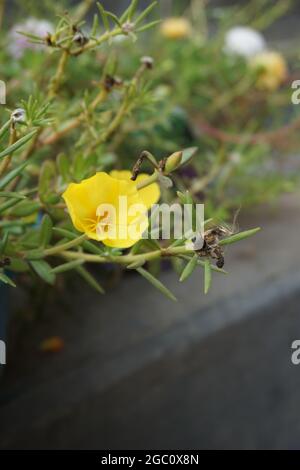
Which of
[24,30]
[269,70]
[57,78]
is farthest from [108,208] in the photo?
[269,70]

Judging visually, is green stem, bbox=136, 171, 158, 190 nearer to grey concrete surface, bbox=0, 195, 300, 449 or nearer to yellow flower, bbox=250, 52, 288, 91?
grey concrete surface, bbox=0, 195, 300, 449

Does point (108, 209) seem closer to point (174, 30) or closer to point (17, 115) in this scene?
point (17, 115)

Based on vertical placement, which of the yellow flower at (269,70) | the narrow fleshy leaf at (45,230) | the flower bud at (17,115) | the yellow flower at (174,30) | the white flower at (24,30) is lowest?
the narrow fleshy leaf at (45,230)

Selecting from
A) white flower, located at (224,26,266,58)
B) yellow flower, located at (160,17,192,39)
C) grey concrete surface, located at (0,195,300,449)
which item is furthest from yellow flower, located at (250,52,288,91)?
grey concrete surface, located at (0,195,300,449)

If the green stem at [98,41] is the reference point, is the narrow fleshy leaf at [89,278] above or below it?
below

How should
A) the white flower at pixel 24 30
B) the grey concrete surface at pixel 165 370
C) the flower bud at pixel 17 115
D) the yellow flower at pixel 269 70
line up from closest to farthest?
the flower bud at pixel 17 115, the grey concrete surface at pixel 165 370, the white flower at pixel 24 30, the yellow flower at pixel 269 70

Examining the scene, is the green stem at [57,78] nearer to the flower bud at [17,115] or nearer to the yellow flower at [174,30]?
the flower bud at [17,115]

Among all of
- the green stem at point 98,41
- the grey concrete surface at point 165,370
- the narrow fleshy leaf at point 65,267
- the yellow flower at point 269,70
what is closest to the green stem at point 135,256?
the narrow fleshy leaf at point 65,267
